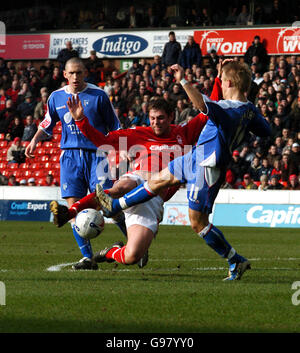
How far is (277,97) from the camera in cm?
2205

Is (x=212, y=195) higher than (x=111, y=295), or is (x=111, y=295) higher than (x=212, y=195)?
(x=212, y=195)

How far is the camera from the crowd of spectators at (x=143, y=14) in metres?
29.6

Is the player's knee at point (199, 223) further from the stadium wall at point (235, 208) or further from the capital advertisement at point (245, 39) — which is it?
the capital advertisement at point (245, 39)

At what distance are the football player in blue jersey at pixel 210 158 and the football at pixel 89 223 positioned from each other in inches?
9.0

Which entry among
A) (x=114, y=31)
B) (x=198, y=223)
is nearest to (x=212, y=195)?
(x=198, y=223)

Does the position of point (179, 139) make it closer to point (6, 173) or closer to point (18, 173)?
point (18, 173)

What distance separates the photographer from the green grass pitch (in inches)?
224

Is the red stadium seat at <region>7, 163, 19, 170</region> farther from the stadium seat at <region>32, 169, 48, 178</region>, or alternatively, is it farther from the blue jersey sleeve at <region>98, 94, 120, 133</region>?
the blue jersey sleeve at <region>98, 94, 120, 133</region>

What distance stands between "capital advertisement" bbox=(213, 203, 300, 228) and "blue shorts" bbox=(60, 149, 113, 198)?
35.1 feet

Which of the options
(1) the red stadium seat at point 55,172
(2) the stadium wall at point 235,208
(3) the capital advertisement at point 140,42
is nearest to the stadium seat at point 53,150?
(1) the red stadium seat at point 55,172

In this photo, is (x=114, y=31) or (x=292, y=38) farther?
(x=114, y=31)

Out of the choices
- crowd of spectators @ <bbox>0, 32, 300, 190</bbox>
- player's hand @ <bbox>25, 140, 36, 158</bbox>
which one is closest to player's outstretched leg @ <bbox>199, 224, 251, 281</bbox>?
player's hand @ <bbox>25, 140, 36, 158</bbox>

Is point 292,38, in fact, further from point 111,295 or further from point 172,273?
point 111,295

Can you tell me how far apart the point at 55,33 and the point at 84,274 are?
25555 millimetres
